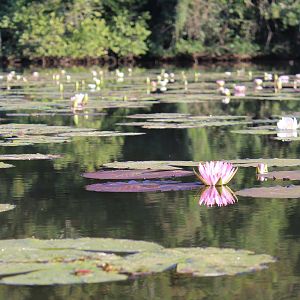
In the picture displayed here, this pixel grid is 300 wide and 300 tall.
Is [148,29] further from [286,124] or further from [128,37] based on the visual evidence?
[286,124]

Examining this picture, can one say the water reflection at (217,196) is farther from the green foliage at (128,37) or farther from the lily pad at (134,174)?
the green foliage at (128,37)

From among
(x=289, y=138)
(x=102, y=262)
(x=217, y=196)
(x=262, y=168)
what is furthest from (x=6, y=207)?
(x=289, y=138)

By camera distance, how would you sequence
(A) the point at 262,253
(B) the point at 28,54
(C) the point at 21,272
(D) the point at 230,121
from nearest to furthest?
(C) the point at 21,272 → (A) the point at 262,253 → (D) the point at 230,121 → (B) the point at 28,54

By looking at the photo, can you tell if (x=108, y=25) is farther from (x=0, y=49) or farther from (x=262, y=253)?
(x=262, y=253)

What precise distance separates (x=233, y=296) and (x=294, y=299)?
190mm

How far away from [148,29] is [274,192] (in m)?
24.4

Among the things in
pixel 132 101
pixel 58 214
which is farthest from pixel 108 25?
pixel 58 214

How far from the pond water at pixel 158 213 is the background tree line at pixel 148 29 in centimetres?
1826

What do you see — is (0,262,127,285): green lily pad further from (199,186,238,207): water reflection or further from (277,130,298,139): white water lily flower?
(277,130,298,139): white water lily flower

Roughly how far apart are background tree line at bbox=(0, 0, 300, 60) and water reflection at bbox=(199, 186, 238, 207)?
853 inches

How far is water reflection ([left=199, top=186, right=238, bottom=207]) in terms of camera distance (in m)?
4.82

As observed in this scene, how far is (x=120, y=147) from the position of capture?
7.25 metres

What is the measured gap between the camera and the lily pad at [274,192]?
485 centimetres

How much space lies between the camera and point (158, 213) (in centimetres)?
460
